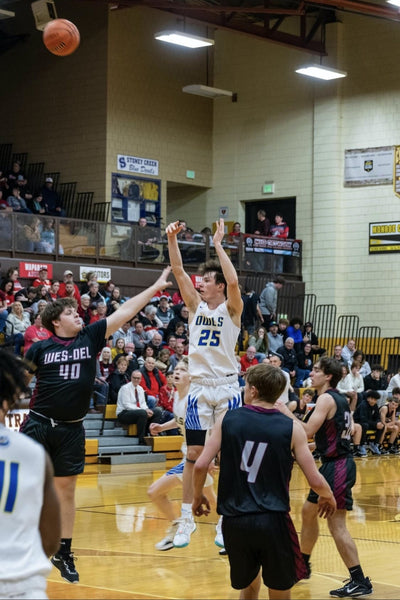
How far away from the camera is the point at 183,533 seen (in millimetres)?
8227

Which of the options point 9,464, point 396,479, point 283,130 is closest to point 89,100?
point 283,130

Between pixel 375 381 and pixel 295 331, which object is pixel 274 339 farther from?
pixel 375 381

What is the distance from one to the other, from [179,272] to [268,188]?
70.8 feet

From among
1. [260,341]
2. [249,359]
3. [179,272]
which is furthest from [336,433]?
[260,341]

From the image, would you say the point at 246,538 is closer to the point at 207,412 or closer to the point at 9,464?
the point at 9,464

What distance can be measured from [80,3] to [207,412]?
22.2m

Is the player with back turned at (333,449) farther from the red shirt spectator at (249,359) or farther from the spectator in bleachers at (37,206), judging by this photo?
the spectator in bleachers at (37,206)

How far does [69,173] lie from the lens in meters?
28.4

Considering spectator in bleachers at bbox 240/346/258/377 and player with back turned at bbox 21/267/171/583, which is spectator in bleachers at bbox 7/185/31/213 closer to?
spectator in bleachers at bbox 240/346/258/377

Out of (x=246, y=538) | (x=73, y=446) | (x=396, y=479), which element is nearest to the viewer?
(x=246, y=538)

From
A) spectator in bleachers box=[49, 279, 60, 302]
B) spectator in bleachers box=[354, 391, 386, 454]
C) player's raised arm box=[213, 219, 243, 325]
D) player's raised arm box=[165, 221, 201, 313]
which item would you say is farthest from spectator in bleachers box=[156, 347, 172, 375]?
player's raised arm box=[213, 219, 243, 325]

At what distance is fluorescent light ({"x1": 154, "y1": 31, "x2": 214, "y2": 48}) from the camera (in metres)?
23.2

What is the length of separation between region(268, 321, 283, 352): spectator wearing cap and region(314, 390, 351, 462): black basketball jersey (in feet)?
51.0

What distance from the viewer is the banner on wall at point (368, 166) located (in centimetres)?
2745
